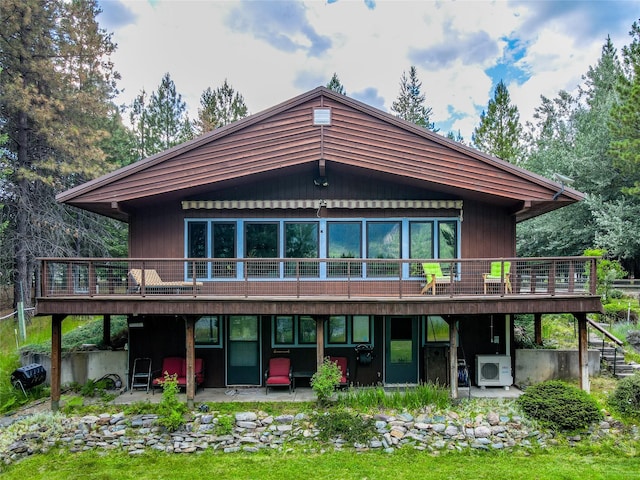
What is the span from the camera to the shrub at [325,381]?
868 centimetres

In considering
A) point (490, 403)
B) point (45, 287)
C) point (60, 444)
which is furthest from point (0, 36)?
point (490, 403)

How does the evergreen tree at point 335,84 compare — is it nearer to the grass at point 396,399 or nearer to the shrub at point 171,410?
the grass at point 396,399

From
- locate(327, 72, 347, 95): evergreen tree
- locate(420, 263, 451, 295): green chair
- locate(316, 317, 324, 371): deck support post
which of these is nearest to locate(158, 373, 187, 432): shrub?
locate(316, 317, 324, 371): deck support post

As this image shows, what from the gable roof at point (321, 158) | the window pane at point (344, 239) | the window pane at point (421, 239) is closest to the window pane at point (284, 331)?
the window pane at point (344, 239)

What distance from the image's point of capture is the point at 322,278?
1048cm

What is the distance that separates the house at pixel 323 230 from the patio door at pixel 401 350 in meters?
0.03

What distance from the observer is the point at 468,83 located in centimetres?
3731

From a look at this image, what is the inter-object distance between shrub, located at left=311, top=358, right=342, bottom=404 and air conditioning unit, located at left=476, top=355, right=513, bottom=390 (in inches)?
152

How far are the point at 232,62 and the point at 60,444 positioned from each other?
92.9 ft

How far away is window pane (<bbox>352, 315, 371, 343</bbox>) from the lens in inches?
420

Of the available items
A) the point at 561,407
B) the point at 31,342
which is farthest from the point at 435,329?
the point at 31,342

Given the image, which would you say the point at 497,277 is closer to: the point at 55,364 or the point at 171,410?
the point at 171,410

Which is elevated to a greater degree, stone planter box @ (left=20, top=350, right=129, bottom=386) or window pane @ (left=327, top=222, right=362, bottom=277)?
window pane @ (left=327, top=222, right=362, bottom=277)

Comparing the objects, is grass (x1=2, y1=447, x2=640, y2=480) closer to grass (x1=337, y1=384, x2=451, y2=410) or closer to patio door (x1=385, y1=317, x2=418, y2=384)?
grass (x1=337, y1=384, x2=451, y2=410)
